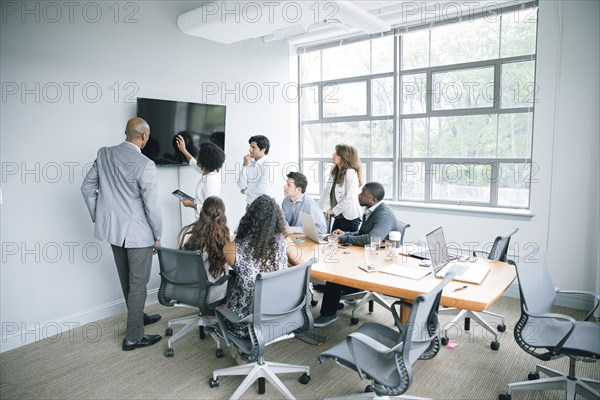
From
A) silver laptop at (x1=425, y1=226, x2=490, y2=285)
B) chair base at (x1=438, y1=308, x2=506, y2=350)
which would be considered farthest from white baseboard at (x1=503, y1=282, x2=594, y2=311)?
silver laptop at (x1=425, y1=226, x2=490, y2=285)

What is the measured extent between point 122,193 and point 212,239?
0.82 meters

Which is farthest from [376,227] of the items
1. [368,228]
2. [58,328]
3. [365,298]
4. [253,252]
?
[58,328]

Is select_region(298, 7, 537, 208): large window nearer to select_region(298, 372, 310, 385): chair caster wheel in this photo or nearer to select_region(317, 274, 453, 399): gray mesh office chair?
select_region(317, 274, 453, 399): gray mesh office chair

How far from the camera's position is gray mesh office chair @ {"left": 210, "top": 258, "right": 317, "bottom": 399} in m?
2.18

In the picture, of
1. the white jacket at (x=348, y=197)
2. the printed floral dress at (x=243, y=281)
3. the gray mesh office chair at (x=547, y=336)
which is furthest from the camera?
the white jacket at (x=348, y=197)

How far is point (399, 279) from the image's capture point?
252cm

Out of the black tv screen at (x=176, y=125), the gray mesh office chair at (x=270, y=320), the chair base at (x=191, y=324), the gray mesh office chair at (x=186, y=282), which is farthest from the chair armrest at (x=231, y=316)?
the black tv screen at (x=176, y=125)

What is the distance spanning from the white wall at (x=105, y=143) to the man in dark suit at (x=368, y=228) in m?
1.56

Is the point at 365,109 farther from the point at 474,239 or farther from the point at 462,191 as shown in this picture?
the point at 474,239

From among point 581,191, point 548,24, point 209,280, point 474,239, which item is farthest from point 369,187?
point 548,24

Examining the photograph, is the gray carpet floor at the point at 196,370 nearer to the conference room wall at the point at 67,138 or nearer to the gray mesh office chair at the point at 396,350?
the conference room wall at the point at 67,138

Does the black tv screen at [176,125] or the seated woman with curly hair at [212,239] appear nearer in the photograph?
the seated woman with curly hair at [212,239]

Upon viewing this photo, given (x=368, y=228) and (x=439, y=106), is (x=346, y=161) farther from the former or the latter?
(x=439, y=106)

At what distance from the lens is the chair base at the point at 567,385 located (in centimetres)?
227
